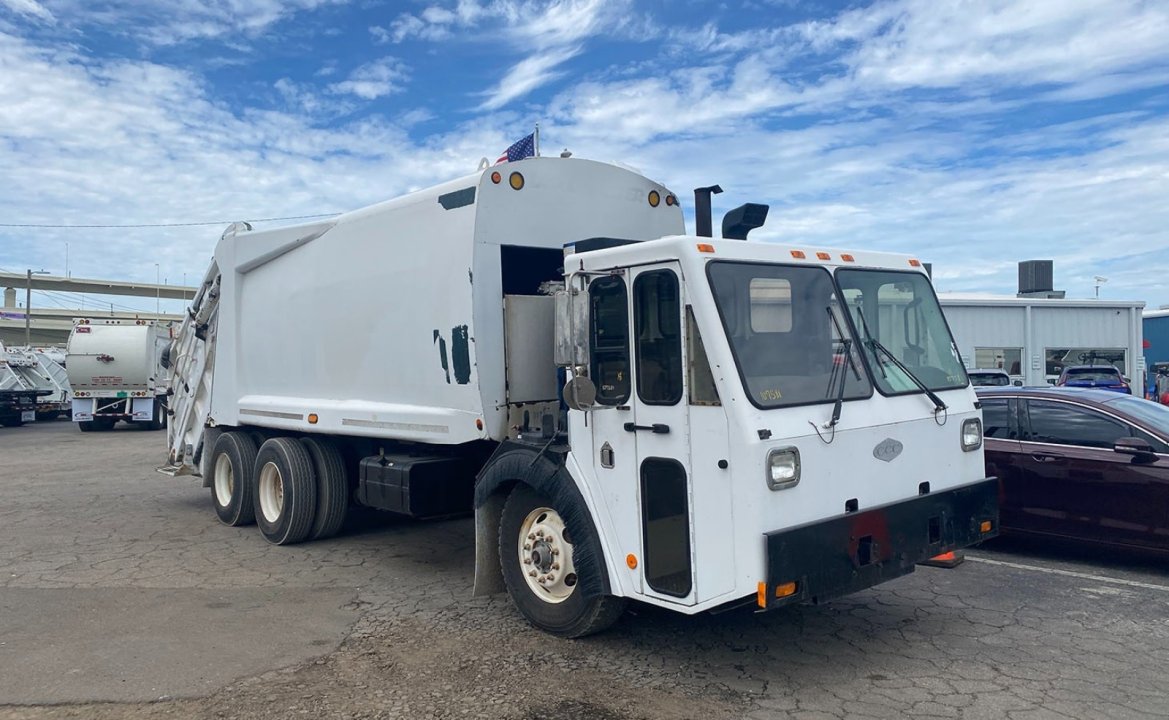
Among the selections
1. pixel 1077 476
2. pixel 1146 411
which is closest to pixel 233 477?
pixel 1077 476

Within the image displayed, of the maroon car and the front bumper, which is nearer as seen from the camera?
the front bumper

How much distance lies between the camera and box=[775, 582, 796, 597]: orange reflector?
439cm

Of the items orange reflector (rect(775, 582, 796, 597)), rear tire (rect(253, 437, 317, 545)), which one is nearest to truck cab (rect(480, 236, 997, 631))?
orange reflector (rect(775, 582, 796, 597))

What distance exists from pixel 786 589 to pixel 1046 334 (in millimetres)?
23852

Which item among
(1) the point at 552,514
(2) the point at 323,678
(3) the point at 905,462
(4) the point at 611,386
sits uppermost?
(4) the point at 611,386

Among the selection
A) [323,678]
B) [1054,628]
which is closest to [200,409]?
[323,678]

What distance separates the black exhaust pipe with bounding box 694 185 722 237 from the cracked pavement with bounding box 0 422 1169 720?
2.59 metres

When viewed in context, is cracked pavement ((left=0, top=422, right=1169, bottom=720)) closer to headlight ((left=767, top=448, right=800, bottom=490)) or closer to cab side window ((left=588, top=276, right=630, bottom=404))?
headlight ((left=767, top=448, right=800, bottom=490))

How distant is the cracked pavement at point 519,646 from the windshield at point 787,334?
63.0 inches

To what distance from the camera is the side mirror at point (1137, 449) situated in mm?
6840

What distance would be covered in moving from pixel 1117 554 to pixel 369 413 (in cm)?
634

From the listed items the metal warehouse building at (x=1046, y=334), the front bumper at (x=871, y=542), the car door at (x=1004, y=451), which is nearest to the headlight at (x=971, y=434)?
the front bumper at (x=871, y=542)

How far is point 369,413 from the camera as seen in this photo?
24.5 ft

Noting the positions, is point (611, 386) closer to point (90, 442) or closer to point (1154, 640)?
point (1154, 640)
